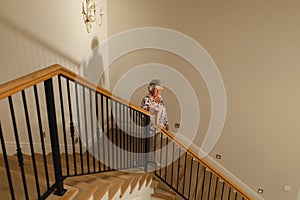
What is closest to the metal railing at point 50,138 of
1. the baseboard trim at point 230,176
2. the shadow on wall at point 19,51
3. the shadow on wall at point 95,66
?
the shadow on wall at point 19,51

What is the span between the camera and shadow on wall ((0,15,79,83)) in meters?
2.77

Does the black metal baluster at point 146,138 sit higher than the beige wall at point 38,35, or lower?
lower

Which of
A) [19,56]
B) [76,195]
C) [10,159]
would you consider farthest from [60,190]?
[19,56]

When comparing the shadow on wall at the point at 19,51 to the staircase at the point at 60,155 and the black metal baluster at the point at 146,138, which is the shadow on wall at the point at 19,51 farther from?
the black metal baluster at the point at 146,138

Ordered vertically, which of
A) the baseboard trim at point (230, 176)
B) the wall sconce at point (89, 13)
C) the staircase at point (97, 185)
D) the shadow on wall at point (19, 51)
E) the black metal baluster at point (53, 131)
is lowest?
the baseboard trim at point (230, 176)

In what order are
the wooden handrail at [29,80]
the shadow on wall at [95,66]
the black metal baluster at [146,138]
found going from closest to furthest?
the wooden handrail at [29,80] < the black metal baluster at [146,138] < the shadow on wall at [95,66]

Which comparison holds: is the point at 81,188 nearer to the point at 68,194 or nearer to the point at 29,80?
the point at 68,194

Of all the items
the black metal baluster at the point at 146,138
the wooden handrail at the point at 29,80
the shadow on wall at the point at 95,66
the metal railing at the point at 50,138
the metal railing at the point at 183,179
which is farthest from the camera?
the shadow on wall at the point at 95,66

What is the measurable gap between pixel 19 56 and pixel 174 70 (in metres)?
2.66

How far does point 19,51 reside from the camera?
2959 millimetres

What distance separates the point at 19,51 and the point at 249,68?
3318mm

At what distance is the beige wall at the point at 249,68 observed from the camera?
4102mm

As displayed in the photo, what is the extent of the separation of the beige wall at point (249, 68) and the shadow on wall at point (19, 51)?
187cm

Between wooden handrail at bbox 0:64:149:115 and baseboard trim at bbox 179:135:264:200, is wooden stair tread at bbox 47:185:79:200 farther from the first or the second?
baseboard trim at bbox 179:135:264:200
